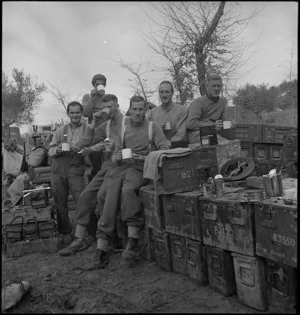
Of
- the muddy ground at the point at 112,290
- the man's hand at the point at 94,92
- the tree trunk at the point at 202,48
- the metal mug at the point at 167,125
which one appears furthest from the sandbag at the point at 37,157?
the tree trunk at the point at 202,48

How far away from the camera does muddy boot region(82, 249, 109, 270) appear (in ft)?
14.3

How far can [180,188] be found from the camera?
3.96 metres

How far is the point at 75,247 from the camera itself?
4934mm

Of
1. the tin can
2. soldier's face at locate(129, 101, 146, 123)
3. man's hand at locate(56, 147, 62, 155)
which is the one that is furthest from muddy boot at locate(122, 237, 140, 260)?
man's hand at locate(56, 147, 62, 155)

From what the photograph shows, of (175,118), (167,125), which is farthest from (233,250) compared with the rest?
(175,118)

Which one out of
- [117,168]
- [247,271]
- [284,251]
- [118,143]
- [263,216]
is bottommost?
[247,271]

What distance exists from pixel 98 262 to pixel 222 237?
169 centimetres

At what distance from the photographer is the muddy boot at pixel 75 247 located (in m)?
4.90

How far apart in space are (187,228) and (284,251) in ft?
3.68

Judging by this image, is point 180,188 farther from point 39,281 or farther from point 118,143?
point 39,281

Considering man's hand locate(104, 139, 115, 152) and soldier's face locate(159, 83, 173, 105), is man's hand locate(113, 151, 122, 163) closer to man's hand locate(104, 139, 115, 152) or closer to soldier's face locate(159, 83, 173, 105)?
man's hand locate(104, 139, 115, 152)

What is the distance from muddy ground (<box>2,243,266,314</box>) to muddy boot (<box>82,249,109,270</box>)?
0.06 m

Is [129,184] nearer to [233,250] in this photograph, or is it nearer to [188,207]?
[188,207]

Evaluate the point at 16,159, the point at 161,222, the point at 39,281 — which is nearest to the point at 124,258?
the point at 161,222
